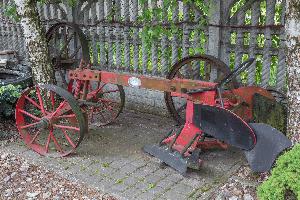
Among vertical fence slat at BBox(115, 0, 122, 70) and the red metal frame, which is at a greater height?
vertical fence slat at BBox(115, 0, 122, 70)

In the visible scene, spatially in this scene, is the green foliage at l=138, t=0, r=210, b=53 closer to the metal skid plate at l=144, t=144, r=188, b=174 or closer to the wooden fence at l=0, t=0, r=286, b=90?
the wooden fence at l=0, t=0, r=286, b=90

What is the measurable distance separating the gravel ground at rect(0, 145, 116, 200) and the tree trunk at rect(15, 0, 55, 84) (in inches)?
63.2

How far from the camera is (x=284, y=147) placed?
13.3 feet

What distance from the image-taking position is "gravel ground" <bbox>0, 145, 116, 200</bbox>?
4.45 m

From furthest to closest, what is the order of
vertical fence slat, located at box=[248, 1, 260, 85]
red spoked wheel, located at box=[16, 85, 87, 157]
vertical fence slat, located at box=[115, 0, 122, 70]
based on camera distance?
vertical fence slat, located at box=[115, 0, 122, 70] → vertical fence slat, located at box=[248, 1, 260, 85] → red spoked wheel, located at box=[16, 85, 87, 157]

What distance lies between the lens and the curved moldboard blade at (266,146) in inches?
160

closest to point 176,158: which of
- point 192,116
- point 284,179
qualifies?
point 192,116

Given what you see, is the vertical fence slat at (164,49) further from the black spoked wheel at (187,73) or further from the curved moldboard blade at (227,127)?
the curved moldboard blade at (227,127)

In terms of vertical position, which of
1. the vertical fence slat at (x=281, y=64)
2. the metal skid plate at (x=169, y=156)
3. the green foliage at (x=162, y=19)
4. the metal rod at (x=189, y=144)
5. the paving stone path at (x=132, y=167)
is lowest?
the paving stone path at (x=132, y=167)

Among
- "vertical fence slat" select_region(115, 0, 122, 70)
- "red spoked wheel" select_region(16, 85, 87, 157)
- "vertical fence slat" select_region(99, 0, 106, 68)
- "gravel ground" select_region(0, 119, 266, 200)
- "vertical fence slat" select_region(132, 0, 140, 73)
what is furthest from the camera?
"vertical fence slat" select_region(99, 0, 106, 68)

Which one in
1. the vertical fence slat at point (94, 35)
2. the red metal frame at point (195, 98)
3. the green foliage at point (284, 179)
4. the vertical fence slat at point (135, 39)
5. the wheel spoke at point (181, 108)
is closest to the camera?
the green foliage at point (284, 179)

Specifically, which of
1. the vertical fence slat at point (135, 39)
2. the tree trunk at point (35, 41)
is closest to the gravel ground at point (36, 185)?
the tree trunk at point (35, 41)

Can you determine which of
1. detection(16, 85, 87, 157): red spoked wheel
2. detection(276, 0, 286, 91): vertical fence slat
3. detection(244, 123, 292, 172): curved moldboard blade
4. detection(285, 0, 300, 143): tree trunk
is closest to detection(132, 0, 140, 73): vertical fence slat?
detection(16, 85, 87, 157): red spoked wheel

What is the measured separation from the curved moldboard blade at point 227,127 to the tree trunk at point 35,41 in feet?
9.58
